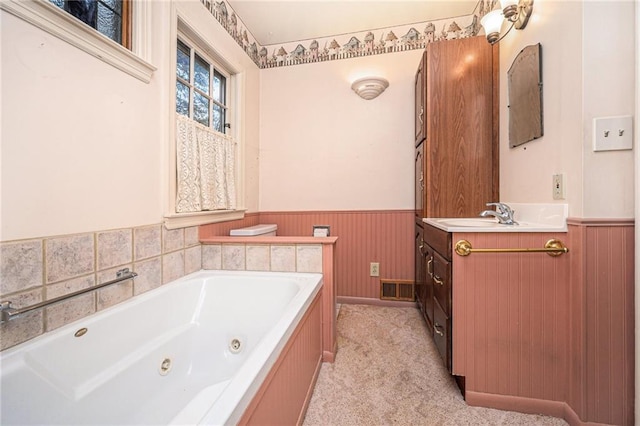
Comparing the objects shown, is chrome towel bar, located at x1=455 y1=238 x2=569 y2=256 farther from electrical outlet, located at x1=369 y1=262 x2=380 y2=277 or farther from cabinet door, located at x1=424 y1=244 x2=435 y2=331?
electrical outlet, located at x1=369 y1=262 x2=380 y2=277

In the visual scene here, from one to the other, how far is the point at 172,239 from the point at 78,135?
2.28 ft

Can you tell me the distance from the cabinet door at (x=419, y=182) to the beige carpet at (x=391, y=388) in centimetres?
93

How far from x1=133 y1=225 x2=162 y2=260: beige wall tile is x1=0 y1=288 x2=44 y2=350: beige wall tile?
16.1 inches

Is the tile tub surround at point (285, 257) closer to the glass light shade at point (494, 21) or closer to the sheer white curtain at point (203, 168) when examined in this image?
the sheer white curtain at point (203, 168)

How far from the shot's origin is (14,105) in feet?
2.88

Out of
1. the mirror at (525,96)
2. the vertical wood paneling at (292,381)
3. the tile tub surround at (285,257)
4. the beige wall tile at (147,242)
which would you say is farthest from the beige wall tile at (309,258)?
the mirror at (525,96)

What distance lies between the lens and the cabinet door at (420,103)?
2.04m

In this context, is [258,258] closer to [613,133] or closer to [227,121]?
[227,121]

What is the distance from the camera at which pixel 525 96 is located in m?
1.49

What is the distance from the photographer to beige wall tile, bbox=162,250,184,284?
1.51 metres

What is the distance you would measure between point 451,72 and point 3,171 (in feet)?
7.91

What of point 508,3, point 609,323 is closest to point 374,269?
point 609,323

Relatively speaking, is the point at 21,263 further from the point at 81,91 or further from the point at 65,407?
the point at 81,91

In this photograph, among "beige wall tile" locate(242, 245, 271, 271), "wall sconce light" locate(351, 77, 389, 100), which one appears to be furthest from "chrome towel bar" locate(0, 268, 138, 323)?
"wall sconce light" locate(351, 77, 389, 100)
